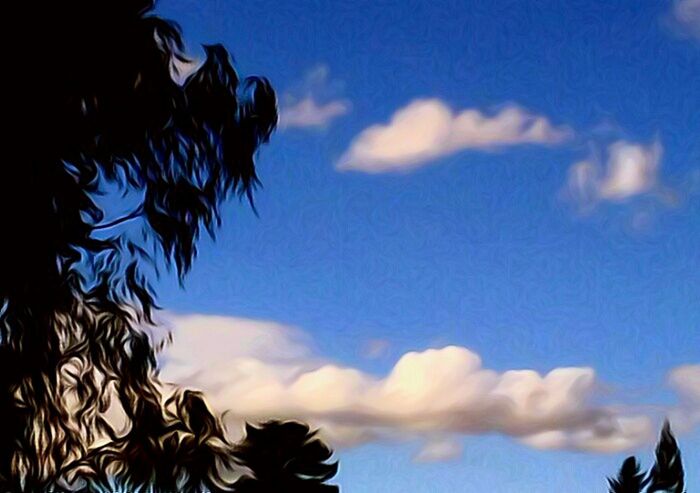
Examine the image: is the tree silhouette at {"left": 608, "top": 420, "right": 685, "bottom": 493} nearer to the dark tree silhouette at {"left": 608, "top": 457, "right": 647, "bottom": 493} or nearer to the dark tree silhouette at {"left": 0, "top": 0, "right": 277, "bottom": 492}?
the dark tree silhouette at {"left": 608, "top": 457, "right": 647, "bottom": 493}

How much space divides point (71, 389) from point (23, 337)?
0.79 metres

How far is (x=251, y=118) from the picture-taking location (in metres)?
12.3

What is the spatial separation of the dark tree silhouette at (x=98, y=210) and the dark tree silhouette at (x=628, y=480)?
13.2ft

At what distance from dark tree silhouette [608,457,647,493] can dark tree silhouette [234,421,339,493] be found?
424cm

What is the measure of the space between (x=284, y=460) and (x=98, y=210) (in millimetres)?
6813

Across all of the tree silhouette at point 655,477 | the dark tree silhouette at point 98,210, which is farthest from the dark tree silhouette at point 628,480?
the dark tree silhouette at point 98,210

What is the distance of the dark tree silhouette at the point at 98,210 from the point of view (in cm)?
1095

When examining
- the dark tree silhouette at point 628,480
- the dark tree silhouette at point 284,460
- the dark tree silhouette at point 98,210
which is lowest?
the dark tree silhouette at point 284,460

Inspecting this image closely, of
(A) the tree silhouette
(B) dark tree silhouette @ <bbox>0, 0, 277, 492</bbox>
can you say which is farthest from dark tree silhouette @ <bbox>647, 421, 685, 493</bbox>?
(B) dark tree silhouette @ <bbox>0, 0, 277, 492</bbox>

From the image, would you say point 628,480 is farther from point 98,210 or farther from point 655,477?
point 98,210

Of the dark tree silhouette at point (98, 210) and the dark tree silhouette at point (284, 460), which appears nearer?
the dark tree silhouette at point (284, 460)

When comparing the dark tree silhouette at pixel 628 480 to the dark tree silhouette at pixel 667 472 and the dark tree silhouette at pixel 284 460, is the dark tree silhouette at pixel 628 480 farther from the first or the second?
the dark tree silhouette at pixel 284 460

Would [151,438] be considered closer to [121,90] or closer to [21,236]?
[21,236]

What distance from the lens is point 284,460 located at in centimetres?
533
